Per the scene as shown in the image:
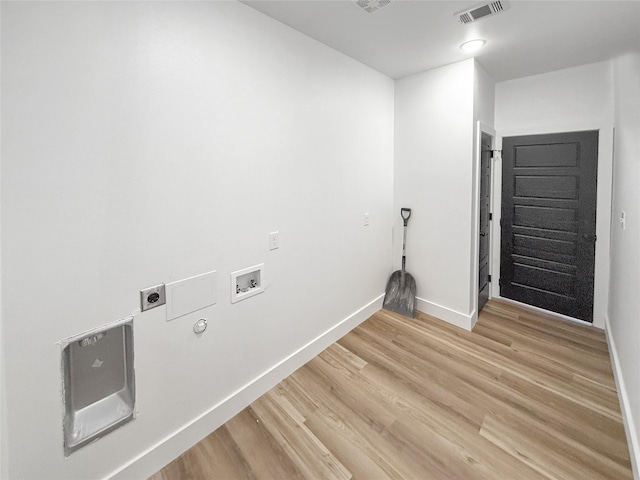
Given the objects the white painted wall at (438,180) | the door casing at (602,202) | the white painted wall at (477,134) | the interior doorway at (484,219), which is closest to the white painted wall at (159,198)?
the white painted wall at (438,180)

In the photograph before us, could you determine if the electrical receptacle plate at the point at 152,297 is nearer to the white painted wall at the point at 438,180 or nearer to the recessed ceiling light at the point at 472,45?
the white painted wall at the point at 438,180

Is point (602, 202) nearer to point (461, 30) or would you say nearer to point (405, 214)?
point (405, 214)

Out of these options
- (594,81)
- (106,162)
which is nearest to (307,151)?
(106,162)

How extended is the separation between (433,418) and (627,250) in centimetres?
186

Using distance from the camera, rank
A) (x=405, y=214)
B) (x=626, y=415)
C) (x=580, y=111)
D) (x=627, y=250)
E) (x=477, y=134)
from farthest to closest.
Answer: (x=405, y=214)
(x=580, y=111)
(x=477, y=134)
(x=627, y=250)
(x=626, y=415)

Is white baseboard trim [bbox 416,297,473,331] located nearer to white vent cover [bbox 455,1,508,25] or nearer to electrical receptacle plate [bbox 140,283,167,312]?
white vent cover [bbox 455,1,508,25]

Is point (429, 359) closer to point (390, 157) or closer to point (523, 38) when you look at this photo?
point (390, 157)

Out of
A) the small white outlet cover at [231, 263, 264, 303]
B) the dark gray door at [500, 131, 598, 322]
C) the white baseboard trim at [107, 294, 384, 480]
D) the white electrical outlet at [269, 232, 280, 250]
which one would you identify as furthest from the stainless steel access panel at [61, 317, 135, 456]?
the dark gray door at [500, 131, 598, 322]

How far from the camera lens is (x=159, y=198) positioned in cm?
151

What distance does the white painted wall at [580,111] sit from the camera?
2.85 m

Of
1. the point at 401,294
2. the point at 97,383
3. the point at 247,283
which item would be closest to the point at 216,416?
the point at 97,383

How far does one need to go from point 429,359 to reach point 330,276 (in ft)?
3.74

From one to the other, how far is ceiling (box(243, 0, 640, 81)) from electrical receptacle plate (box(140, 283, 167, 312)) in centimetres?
182

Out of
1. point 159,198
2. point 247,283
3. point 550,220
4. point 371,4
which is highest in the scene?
point 371,4
